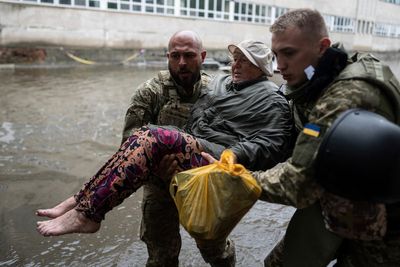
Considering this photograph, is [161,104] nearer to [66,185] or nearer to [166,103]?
[166,103]

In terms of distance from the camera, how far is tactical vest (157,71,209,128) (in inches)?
121

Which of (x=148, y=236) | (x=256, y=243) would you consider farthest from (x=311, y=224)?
(x=256, y=243)

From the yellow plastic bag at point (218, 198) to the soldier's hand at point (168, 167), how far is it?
0.35 meters

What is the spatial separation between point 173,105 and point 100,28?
22605mm

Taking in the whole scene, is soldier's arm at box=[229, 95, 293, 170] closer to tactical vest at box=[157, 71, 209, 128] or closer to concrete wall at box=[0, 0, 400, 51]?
tactical vest at box=[157, 71, 209, 128]

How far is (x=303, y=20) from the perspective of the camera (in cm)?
207

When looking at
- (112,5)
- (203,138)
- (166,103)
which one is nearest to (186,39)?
(166,103)

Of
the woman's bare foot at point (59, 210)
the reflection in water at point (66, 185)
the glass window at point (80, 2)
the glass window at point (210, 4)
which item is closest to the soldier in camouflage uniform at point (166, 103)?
the woman's bare foot at point (59, 210)

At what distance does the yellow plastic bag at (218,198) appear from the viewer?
2.05m

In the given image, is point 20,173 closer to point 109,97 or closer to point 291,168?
point 291,168

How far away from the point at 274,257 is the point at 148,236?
1075 mm

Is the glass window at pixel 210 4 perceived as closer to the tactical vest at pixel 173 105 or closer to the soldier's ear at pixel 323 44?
the tactical vest at pixel 173 105

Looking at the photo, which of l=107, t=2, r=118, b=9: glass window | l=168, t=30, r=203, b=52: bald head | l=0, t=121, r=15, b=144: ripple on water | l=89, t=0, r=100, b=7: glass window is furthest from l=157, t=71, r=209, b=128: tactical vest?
l=107, t=2, r=118, b=9: glass window

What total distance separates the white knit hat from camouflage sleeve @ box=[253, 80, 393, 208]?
104cm
